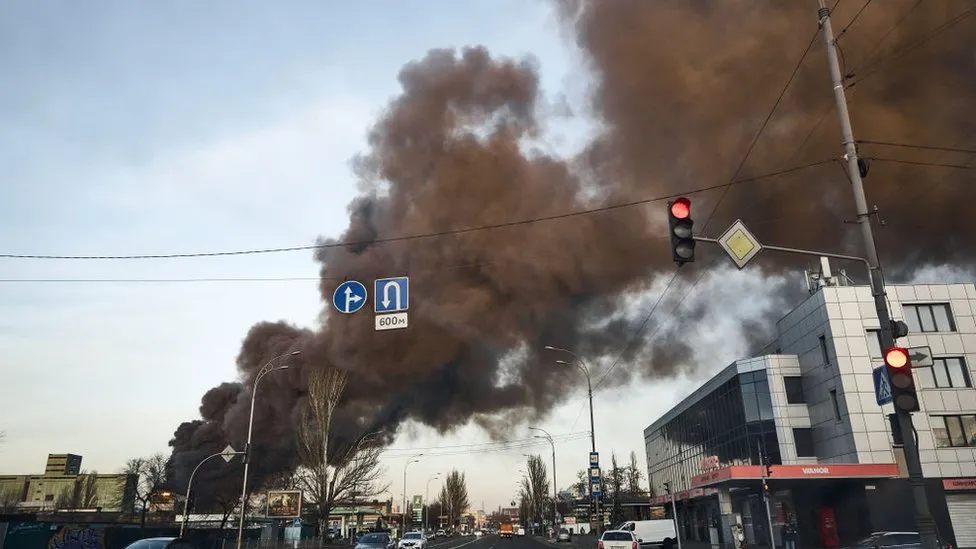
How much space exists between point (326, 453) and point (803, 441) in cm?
3230

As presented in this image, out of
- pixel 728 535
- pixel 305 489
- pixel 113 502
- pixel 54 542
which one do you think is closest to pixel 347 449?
pixel 305 489

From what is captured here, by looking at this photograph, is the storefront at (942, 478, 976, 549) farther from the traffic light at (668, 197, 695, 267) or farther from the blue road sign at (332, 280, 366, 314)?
the traffic light at (668, 197, 695, 267)

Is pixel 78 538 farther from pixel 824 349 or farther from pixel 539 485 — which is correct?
pixel 539 485

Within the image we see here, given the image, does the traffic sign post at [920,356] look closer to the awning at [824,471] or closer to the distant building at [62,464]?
the awning at [824,471]

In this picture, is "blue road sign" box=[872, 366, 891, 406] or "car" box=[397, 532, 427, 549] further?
"car" box=[397, 532, 427, 549]

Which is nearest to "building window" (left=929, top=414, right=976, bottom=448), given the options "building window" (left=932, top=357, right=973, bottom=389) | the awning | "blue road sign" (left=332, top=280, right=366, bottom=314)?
"building window" (left=932, top=357, right=973, bottom=389)

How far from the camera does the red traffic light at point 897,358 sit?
343 inches

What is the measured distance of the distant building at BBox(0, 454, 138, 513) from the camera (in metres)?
95.1

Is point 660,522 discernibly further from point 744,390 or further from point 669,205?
point 669,205

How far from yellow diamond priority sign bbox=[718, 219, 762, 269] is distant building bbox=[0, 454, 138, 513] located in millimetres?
100369

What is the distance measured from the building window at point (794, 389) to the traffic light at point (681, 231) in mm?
39001

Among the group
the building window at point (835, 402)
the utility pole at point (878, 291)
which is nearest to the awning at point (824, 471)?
the building window at point (835, 402)

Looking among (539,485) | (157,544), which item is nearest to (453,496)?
(539,485)

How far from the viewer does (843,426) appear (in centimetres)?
3834
